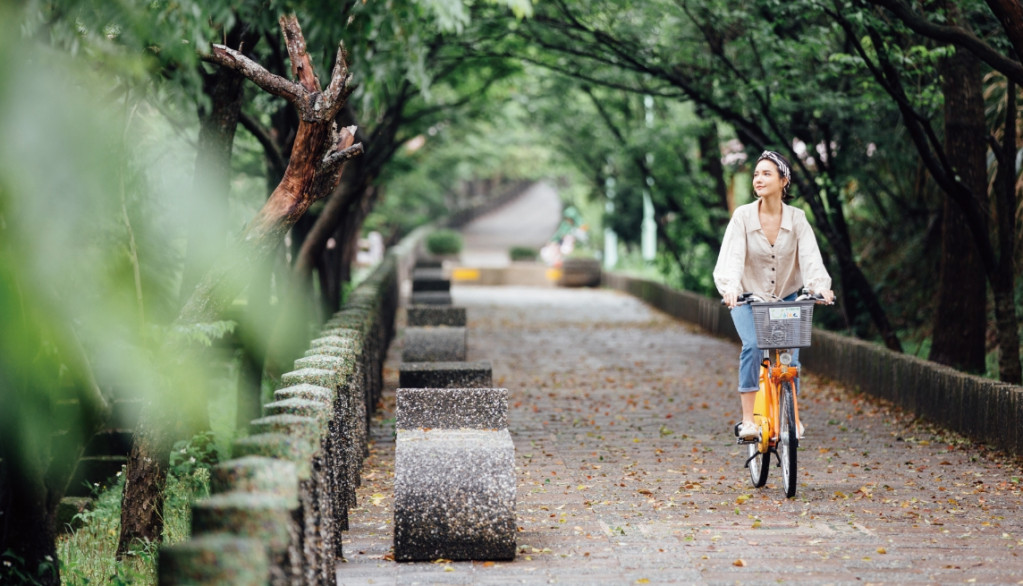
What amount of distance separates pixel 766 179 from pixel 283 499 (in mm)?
4467

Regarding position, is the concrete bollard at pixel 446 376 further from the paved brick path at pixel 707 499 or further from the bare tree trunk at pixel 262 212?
the bare tree trunk at pixel 262 212

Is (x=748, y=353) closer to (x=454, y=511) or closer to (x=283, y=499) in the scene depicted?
(x=454, y=511)

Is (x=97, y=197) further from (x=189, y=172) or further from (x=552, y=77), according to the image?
(x=552, y=77)

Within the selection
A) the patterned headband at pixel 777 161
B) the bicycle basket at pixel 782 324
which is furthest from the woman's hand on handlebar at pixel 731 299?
the patterned headband at pixel 777 161

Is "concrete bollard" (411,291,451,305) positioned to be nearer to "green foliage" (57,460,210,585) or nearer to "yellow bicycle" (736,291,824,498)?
"green foliage" (57,460,210,585)

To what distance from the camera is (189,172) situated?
14047 mm

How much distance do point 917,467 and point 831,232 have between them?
19.3 ft

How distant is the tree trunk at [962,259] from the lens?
11.8 metres

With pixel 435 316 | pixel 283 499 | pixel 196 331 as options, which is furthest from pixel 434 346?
pixel 283 499

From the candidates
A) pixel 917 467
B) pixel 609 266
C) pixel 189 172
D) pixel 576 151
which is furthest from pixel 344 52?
pixel 609 266

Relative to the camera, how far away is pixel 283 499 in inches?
175

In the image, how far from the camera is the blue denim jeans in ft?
26.0

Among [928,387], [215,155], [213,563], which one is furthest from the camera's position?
[928,387]

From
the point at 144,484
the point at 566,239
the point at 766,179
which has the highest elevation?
the point at 566,239
